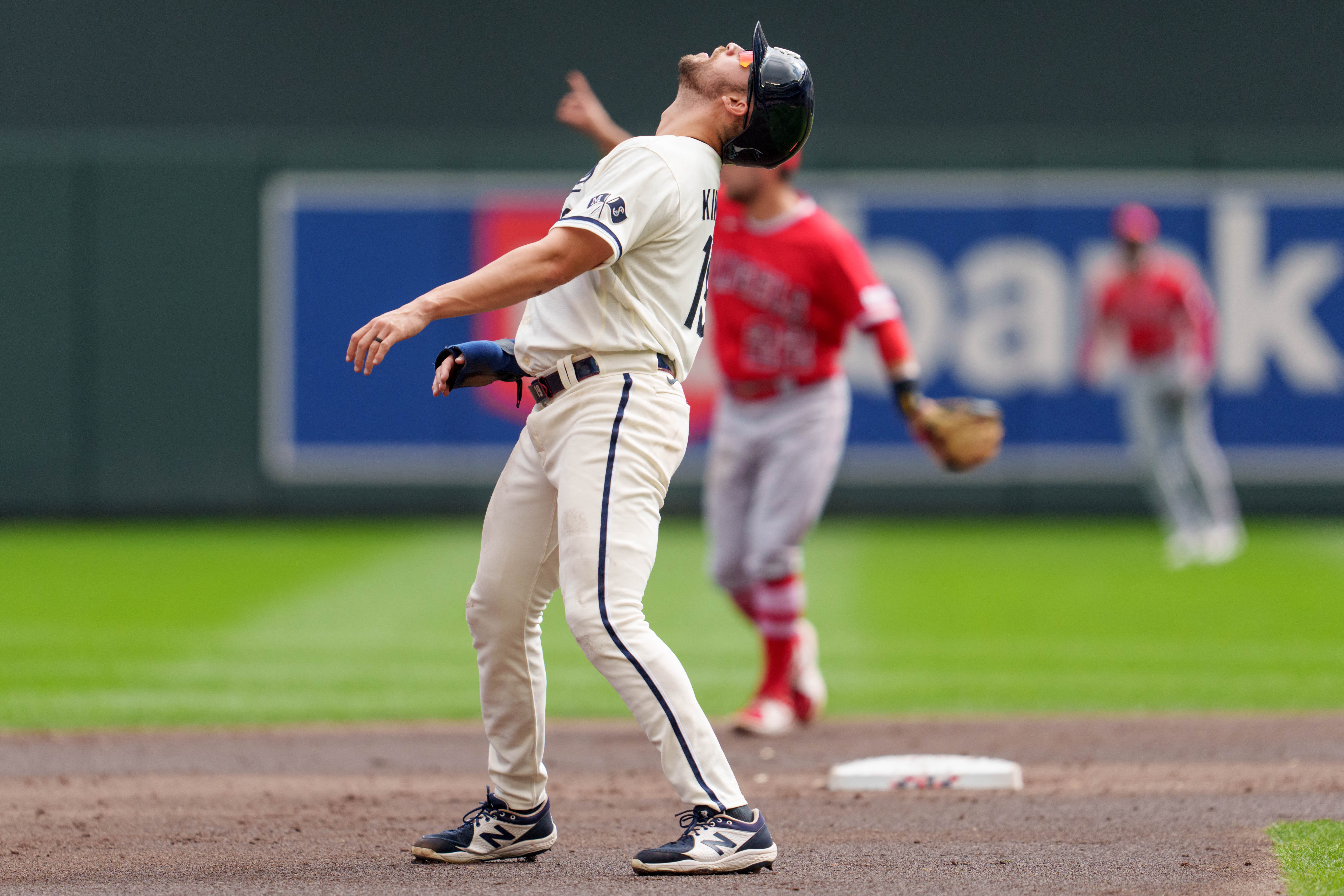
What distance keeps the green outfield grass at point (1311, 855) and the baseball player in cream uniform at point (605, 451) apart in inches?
46.8

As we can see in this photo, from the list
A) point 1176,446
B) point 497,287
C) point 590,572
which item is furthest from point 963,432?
point 1176,446

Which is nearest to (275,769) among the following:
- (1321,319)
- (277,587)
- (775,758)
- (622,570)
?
(775,758)

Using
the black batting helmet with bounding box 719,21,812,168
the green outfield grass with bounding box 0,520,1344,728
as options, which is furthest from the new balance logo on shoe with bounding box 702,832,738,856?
the green outfield grass with bounding box 0,520,1344,728

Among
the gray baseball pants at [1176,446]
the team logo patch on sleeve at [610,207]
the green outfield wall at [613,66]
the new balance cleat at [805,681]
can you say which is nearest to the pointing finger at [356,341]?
the team logo patch on sleeve at [610,207]

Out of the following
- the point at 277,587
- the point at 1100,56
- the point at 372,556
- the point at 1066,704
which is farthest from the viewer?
the point at 1100,56

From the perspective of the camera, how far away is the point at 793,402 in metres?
6.52

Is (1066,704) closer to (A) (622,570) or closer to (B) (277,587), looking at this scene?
(A) (622,570)

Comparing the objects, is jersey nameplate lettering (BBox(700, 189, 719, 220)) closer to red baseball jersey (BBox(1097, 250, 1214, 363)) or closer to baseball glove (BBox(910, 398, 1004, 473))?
baseball glove (BBox(910, 398, 1004, 473))

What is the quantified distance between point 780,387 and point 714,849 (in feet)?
9.61

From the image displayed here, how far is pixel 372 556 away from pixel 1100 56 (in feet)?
30.4

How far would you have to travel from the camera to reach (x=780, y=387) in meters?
6.51

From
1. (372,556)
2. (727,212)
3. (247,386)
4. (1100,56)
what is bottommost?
(372,556)

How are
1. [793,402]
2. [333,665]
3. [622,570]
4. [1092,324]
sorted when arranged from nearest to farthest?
[622,570] < [793,402] < [333,665] < [1092,324]

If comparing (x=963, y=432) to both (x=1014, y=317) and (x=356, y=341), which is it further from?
(x=1014, y=317)
